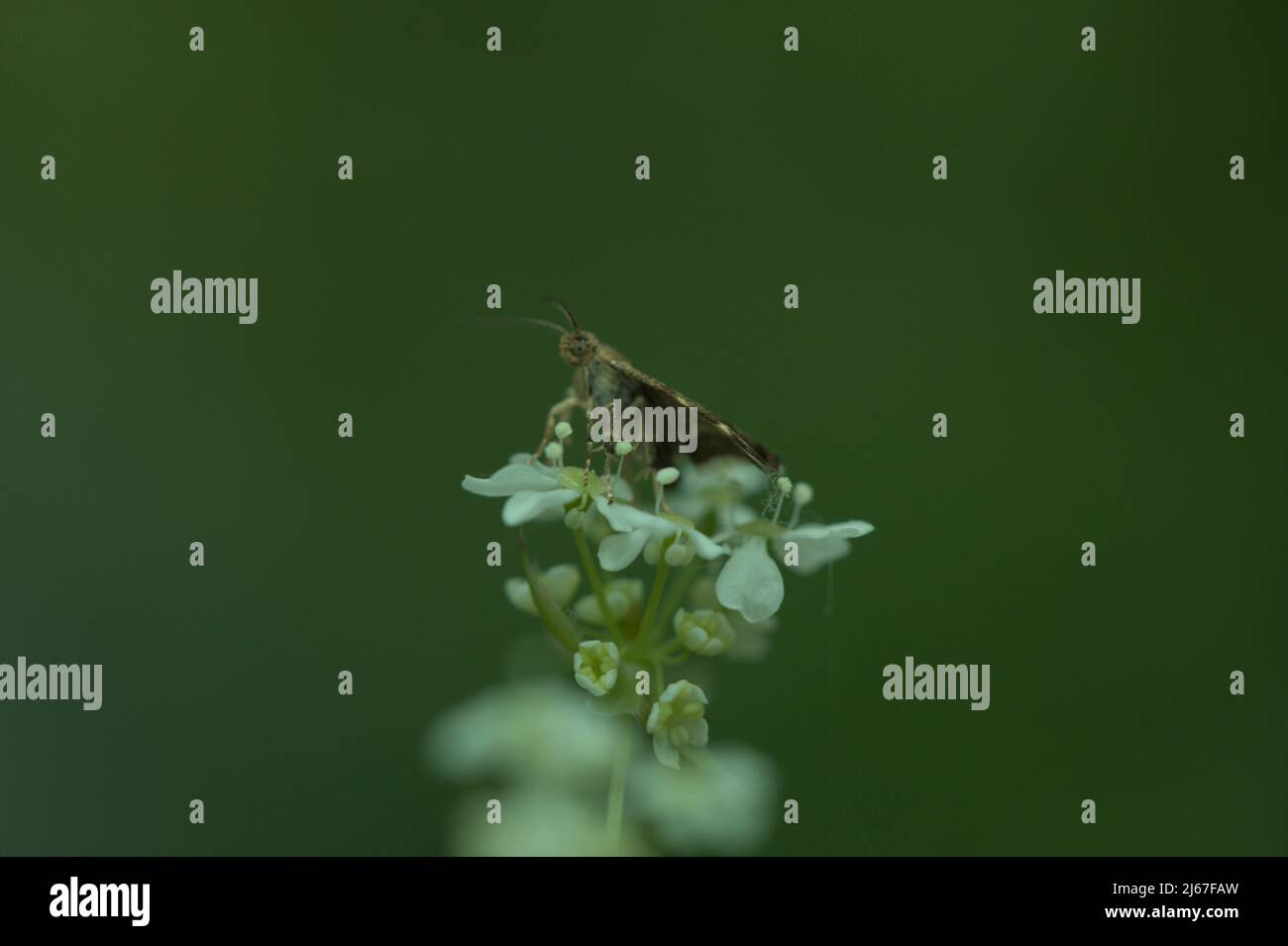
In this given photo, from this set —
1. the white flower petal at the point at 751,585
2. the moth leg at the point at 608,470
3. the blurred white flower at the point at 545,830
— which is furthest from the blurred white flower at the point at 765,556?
the blurred white flower at the point at 545,830

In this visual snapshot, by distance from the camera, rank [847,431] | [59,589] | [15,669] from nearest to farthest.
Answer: [15,669] < [59,589] < [847,431]

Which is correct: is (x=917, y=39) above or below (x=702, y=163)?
above

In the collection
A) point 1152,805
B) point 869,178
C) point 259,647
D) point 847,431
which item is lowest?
point 1152,805

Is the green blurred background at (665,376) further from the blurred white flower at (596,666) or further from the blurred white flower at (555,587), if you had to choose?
the blurred white flower at (596,666)

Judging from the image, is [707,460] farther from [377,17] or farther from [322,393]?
[377,17]

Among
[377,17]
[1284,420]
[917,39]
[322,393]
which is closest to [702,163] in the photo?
[917,39]

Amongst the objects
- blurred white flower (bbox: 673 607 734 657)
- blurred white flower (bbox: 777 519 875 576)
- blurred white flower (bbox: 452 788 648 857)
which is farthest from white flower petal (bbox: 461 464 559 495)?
blurred white flower (bbox: 452 788 648 857)

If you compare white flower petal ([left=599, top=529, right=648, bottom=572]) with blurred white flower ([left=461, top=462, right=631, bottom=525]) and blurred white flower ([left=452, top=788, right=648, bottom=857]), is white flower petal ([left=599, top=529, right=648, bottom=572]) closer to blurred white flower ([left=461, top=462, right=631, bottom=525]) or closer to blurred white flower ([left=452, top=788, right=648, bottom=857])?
blurred white flower ([left=461, top=462, right=631, bottom=525])
